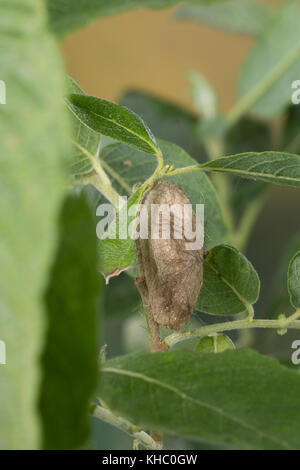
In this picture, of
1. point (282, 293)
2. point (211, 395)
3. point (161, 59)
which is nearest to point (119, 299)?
point (282, 293)

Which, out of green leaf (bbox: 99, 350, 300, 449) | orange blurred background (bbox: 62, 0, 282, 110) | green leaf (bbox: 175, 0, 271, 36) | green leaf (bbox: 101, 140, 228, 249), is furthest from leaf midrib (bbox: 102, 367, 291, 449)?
orange blurred background (bbox: 62, 0, 282, 110)

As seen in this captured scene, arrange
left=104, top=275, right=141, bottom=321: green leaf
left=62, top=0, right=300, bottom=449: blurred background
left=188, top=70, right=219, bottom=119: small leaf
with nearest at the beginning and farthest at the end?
left=104, top=275, right=141, bottom=321: green leaf
left=188, top=70, right=219, bottom=119: small leaf
left=62, top=0, right=300, bottom=449: blurred background

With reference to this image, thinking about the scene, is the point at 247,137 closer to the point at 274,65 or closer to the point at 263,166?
the point at 274,65

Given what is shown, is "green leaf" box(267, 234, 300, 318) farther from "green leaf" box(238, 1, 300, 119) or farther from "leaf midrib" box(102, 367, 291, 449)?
"leaf midrib" box(102, 367, 291, 449)

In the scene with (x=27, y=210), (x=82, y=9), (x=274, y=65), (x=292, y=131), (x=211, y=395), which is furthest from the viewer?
(x=292, y=131)

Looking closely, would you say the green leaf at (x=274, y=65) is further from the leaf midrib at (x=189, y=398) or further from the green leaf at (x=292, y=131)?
the leaf midrib at (x=189, y=398)
